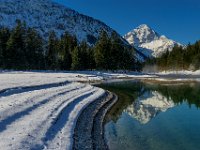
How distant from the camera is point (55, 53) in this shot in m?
126

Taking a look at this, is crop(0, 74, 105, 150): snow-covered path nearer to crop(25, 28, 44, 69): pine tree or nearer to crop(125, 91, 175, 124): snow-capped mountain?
crop(125, 91, 175, 124): snow-capped mountain

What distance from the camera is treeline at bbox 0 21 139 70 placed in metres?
112

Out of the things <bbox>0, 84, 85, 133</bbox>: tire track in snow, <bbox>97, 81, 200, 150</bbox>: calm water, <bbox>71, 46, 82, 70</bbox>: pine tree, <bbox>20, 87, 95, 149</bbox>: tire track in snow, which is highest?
<bbox>71, 46, 82, 70</bbox>: pine tree

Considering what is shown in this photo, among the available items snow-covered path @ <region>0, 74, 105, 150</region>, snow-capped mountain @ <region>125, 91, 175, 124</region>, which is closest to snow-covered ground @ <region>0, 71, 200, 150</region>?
snow-covered path @ <region>0, 74, 105, 150</region>

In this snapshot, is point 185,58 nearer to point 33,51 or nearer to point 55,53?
point 55,53

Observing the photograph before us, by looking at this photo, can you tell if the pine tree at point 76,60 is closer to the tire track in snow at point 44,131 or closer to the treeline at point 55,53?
the treeline at point 55,53

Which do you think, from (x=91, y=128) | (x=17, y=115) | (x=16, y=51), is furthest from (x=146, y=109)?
(x=16, y=51)

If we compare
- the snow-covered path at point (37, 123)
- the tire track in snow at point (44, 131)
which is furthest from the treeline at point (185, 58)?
the tire track in snow at point (44, 131)

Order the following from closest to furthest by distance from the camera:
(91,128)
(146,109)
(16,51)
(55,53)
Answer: (91,128), (146,109), (16,51), (55,53)

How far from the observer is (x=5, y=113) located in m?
19.6

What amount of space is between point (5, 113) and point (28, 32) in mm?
107990

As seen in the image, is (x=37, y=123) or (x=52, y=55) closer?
(x=37, y=123)

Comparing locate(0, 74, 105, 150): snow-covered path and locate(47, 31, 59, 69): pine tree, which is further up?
locate(47, 31, 59, 69): pine tree

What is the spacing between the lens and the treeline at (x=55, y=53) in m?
112
